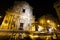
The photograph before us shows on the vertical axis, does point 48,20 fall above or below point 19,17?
below

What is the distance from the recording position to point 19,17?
25.5m

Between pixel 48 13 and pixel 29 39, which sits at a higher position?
pixel 48 13

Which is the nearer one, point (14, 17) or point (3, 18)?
point (14, 17)

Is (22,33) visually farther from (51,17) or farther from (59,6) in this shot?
(51,17)

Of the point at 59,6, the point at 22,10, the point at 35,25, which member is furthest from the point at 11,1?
the point at 59,6

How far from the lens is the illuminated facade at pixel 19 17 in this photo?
78.4 feet

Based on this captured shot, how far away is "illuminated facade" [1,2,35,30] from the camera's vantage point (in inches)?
941

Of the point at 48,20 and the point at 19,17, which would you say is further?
the point at 48,20

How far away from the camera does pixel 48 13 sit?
28.2m

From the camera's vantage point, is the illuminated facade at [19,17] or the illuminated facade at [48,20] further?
the illuminated facade at [48,20]

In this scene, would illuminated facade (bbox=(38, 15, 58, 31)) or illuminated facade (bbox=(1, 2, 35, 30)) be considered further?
illuminated facade (bbox=(38, 15, 58, 31))

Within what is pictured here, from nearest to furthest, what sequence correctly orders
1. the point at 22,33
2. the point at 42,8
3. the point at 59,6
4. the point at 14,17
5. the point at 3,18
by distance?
the point at 22,33 → the point at 59,6 → the point at 14,17 → the point at 3,18 → the point at 42,8

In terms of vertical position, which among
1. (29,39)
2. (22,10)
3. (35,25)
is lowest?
(29,39)

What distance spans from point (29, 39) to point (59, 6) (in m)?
8.92
